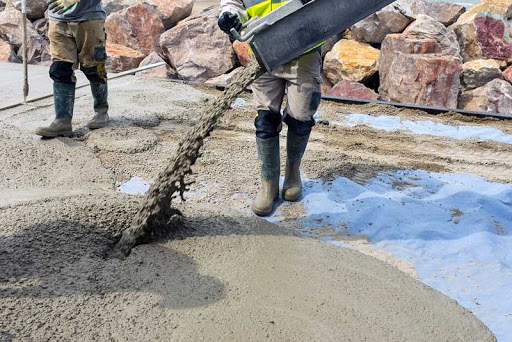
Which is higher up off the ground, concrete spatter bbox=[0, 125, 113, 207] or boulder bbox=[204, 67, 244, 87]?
concrete spatter bbox=[0, 125, 113, 207]

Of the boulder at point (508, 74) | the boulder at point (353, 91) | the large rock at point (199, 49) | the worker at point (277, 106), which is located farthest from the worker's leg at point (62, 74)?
the boulder at point (508, 74)

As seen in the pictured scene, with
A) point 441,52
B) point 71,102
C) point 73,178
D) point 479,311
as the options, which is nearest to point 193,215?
point 73,178

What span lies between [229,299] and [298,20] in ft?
4.59

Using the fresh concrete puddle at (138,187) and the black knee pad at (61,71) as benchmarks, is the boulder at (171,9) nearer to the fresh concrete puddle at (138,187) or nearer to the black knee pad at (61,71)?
the black knee pad at (61,71)

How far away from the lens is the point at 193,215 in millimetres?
2799

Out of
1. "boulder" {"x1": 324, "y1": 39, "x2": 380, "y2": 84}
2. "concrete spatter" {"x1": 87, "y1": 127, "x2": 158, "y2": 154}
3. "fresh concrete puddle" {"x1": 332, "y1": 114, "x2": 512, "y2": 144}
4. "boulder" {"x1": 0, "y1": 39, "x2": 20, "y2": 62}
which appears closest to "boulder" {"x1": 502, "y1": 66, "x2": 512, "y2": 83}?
"boulder" {"x1": 324, "y1": 39, "x2": 380, "y2": 84}

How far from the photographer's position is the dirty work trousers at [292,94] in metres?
2.92

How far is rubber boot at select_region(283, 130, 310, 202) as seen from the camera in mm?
3135

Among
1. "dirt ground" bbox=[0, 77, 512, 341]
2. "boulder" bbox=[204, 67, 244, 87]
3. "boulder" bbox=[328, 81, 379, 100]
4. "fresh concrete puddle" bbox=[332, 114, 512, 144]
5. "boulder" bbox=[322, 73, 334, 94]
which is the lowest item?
"boulder" bbox=[204, 67, 244, 87]

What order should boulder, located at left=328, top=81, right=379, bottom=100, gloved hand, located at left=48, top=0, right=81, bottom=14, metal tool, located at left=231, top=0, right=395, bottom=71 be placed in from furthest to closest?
boulder, located at left=328, top=81, right=379, bottom=100 < gloved hand, located at left=48, top=0, right=81, bottom=14 < metal tool, located at left=231, top=0, right=395, bottom=71

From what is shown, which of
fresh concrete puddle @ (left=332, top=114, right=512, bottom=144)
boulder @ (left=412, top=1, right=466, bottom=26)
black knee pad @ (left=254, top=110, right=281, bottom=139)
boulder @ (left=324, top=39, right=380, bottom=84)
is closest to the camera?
black knee pad @ (left=254, top=110, right=281, bottom=139)

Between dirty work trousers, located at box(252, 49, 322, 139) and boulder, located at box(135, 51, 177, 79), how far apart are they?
4.08m

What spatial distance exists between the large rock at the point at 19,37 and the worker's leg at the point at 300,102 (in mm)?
6655

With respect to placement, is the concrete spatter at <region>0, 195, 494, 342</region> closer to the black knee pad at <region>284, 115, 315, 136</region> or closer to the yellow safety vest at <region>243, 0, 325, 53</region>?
the black knee pad at <region>284, 115, 315, 136</region>
